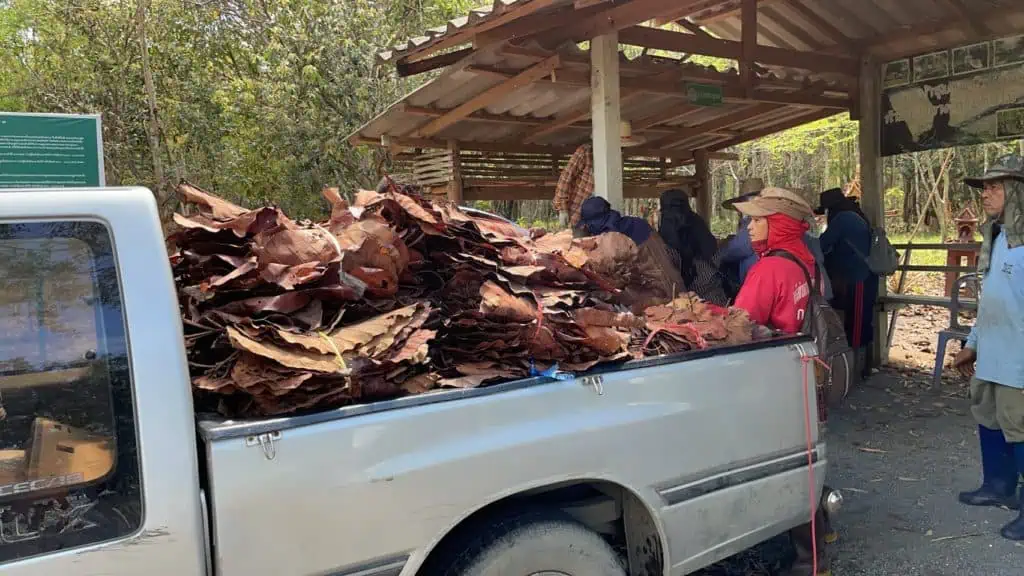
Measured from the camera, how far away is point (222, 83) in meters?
12.5

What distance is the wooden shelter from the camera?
5.30 metres

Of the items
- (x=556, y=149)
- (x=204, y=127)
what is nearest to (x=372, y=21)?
(x=204, y=127)

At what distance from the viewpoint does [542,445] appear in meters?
2.35

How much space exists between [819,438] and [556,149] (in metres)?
6.43

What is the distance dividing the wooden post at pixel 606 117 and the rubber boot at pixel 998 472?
111 inches

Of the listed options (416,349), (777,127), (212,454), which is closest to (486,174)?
(777,127)

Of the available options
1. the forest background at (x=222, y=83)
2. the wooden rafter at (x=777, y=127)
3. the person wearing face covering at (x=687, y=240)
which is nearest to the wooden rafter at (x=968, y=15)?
the wooden rafter at (x=777, y=127)

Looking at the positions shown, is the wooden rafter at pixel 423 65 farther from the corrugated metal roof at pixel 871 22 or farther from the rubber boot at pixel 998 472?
the rubber boot at pixel 998 472

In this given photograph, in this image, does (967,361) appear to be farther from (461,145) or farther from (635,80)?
(461,145)

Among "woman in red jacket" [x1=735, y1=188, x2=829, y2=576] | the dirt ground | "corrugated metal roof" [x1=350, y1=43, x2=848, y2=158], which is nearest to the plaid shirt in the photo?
"corrugated metal roof" [x1=350, y1=43, x2=848, y2=158]

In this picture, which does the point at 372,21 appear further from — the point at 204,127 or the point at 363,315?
the point at 363,315

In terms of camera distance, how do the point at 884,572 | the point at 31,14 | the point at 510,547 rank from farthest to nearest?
1. the point at 31,14
2. the point at 884,572
3. the point at 510,547

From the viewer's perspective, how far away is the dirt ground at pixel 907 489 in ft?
12.2

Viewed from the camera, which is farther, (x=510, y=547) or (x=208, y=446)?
(x=510, y=547)
